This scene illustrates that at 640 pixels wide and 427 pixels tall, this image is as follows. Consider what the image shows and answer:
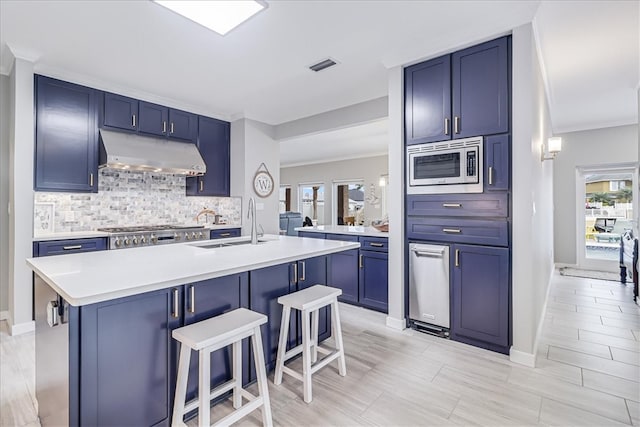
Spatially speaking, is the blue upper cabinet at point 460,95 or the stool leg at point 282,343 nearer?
the stool leg at point 282,343

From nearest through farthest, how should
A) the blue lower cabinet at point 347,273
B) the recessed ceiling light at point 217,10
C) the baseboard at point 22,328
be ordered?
the recessed ceiling light at point 217,10
the baseboard at point 22,328
the blue lower cabinet at point 347,273

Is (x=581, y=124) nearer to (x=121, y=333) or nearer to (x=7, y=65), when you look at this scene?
(x=121, y=333)

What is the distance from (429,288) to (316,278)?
1.11 m

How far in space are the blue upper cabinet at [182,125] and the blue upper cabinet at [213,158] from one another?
0.30 ft

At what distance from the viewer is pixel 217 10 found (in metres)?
2.29

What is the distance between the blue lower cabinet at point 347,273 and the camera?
3695 mm

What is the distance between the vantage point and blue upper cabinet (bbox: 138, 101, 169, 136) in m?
4.04

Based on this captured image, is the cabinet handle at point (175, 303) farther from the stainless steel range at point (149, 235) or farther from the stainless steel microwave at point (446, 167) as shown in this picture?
the stainless steel range at point (149, 235)

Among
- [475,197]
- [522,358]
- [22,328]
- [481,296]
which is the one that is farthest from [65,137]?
[522,358]

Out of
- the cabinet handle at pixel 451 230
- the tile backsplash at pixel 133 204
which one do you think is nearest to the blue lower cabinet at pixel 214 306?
the cabinet handle at pixel 451 230

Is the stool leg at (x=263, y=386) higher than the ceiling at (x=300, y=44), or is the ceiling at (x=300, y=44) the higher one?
the ceiling at (x=300, y=44)

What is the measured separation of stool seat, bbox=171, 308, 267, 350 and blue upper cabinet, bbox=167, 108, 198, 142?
346cm

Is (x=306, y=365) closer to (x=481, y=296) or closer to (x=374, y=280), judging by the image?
(x=481, y=296)

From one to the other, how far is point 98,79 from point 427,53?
3.52 metres
